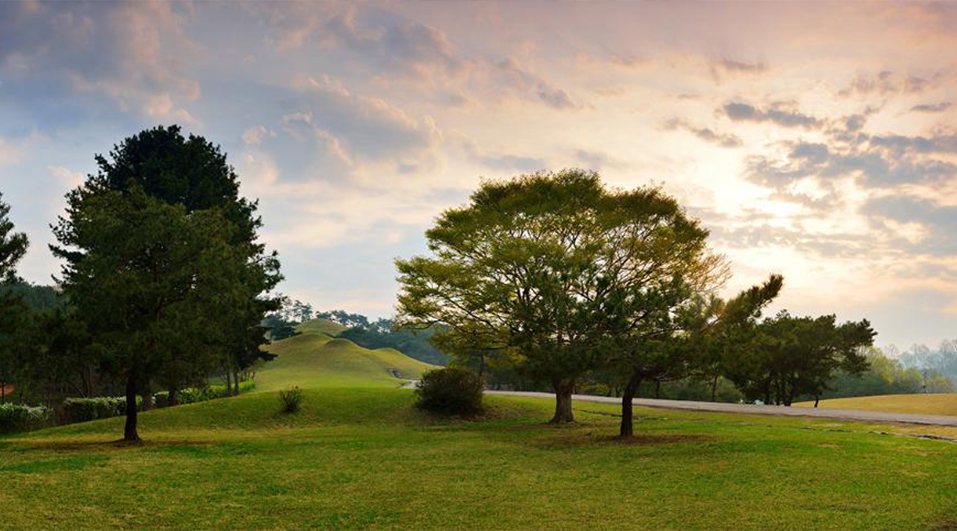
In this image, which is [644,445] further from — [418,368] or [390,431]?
[418,368]

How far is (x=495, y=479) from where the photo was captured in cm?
1816

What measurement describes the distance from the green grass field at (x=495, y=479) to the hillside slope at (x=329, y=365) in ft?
220

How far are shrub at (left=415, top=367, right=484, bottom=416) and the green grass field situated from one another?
29.1 ft

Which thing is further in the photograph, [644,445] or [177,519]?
[644,445]

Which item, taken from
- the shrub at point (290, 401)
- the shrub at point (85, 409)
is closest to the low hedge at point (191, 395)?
the shrub at point (85, 409)

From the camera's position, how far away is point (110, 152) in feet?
165

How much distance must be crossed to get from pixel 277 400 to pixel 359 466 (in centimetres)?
2602

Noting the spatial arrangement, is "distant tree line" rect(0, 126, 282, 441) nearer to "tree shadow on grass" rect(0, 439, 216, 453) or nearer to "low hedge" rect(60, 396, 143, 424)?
"tree shadow on grass" rect(0, 439, 216, 453)

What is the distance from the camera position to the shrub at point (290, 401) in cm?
4181

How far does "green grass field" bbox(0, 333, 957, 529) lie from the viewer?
13266 millimetres

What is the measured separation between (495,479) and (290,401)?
2698 centimetres

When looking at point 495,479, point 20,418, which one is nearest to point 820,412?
point 495,479

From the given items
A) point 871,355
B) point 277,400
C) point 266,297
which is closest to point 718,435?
point 277,400

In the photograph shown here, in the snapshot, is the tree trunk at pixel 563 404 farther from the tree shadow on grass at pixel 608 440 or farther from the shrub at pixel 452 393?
the tree shadow on grass at pixel 608 440
